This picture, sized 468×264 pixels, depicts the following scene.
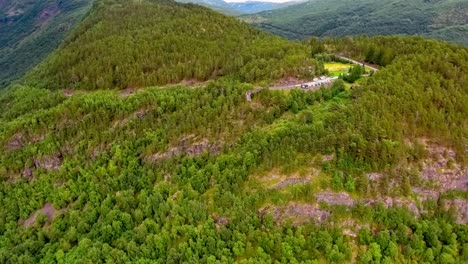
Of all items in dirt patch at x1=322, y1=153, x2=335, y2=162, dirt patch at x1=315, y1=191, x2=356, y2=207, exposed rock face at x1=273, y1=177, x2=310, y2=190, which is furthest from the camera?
dirt patch at x1=322, y1=153, x2=335, y2=162

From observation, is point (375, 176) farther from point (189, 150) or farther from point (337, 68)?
point (337, 68)

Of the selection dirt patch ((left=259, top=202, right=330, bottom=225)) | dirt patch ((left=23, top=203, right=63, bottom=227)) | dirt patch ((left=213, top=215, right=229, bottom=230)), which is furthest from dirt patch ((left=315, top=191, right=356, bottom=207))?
dirt patch ((left=23, top=203, right=63, bottom=227))

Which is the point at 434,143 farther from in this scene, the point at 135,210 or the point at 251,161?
the point at 135,210

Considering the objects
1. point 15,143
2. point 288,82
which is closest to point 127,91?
point 15,143

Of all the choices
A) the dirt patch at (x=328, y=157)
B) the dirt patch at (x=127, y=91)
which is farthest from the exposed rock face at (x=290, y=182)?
the dirt patch at (x=127, y=91)

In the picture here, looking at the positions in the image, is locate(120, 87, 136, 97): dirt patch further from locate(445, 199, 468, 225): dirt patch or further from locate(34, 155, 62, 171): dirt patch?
locate(445, 199, 468, 225): dirt patch

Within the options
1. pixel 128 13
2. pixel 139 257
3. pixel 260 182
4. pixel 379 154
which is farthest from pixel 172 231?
pixel 128 13

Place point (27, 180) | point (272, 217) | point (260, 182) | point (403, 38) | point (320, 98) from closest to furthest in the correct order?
point (272, 217)
point (260, 182)
point (320, 98)
point (27, 180)
point (403, 38)
